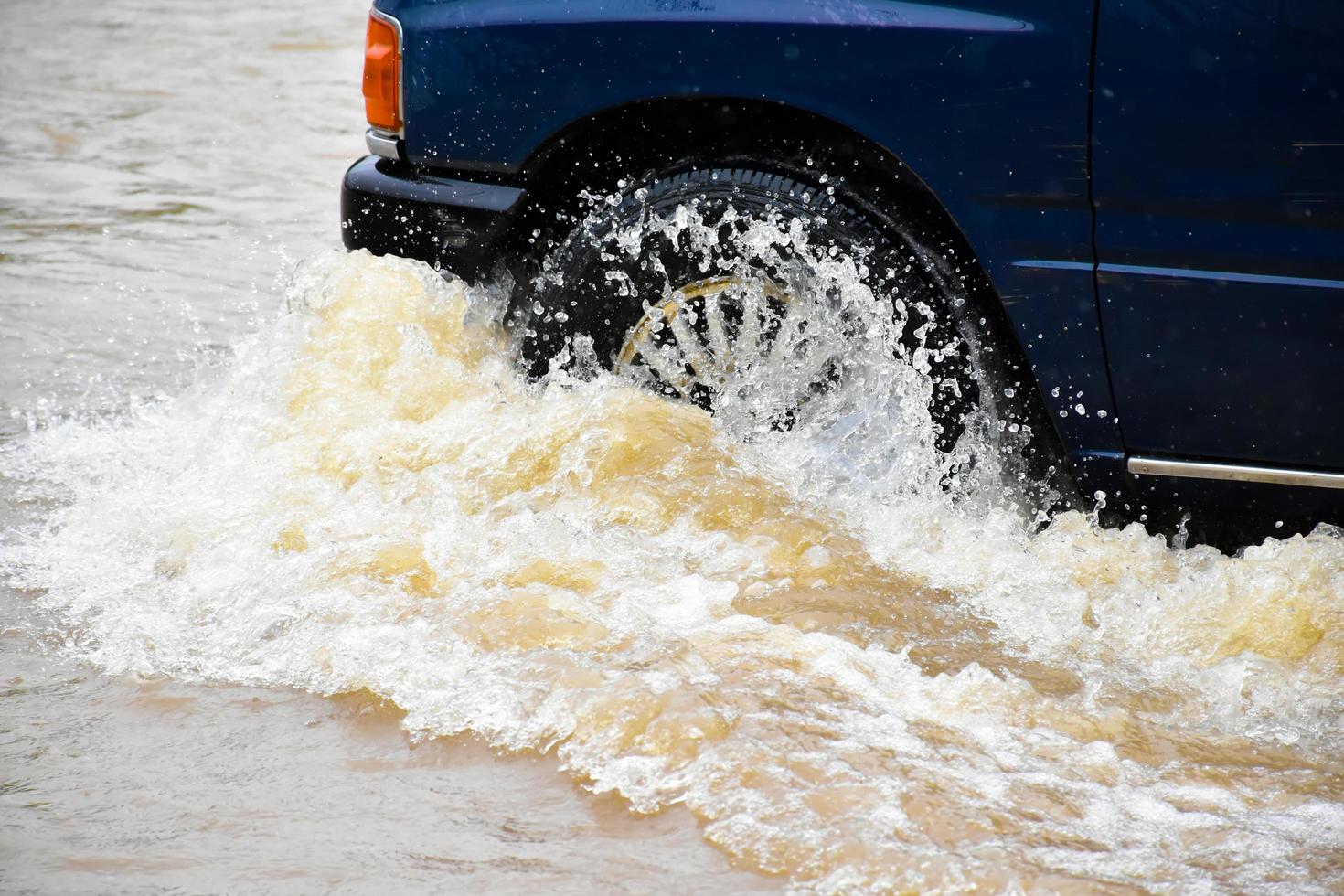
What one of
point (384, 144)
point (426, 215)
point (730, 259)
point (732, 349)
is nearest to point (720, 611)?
point (732, 349)

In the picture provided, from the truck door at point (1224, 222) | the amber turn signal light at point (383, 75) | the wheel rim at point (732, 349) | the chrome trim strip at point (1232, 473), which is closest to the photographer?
the truck door at point (1224, 222)

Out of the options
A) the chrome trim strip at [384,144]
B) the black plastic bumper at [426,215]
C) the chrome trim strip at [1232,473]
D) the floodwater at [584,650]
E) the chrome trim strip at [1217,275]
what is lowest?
the floodwater at [584,650]

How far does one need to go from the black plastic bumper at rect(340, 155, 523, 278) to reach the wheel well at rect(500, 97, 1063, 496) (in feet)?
0.23

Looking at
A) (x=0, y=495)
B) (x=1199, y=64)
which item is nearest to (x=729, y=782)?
(x=1199, y=64)

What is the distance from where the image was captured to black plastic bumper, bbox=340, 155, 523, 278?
3428 millimetres

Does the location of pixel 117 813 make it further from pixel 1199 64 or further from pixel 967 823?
pixel 1199 64

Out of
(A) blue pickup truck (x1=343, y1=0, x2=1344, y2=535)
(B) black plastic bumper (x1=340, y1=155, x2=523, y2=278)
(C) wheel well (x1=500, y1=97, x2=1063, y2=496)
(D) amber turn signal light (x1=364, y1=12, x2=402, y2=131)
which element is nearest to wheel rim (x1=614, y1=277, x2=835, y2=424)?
(A) blue pickup truck (x1=343, y1=0, x2=1344, y2=535)

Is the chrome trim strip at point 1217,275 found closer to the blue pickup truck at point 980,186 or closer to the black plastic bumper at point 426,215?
the blue pickup truck at point 980,186

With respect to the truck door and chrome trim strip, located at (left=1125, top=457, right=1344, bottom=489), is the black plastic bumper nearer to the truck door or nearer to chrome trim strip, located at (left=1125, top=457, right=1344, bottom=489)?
the truck door

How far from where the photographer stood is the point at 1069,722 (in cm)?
262

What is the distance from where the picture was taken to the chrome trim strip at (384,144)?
3.49 meters

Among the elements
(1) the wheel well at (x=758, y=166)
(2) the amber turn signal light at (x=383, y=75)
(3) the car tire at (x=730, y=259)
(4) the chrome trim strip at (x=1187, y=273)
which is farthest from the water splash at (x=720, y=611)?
(4) the chrome trim strip at (x=1187, y=273)

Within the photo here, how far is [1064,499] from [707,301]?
0.94m

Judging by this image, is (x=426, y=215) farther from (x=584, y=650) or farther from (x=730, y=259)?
(x=584, y=650)
